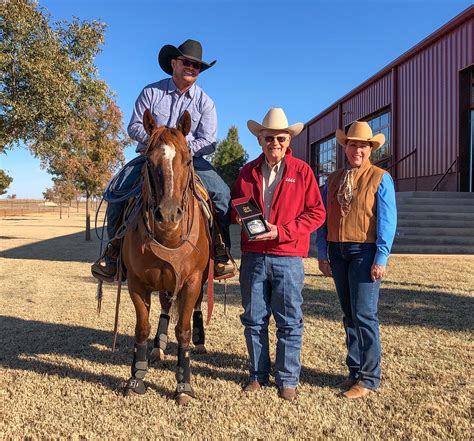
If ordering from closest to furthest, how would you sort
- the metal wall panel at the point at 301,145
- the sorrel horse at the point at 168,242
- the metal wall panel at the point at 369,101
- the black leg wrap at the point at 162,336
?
the sorrel horse at the point at 168,242
the black leg wrap at the point at 162,336
the metal wall panel at the point at 369,101
the metal wall panel at the point at 301,145

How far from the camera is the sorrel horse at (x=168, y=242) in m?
3.00

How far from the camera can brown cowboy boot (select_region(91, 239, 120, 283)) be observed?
4066 millimetres

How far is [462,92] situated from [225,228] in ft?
45.0

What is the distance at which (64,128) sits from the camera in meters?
12.5

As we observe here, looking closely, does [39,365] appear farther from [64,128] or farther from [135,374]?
[64,128]

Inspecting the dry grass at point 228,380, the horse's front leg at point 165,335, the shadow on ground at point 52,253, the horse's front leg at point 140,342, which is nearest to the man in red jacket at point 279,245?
the dry grass at point 228,380

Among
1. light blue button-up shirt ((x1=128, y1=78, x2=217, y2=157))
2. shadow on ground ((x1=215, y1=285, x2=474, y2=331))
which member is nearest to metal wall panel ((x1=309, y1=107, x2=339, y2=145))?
shadow on ground ((x1=215, y1=285, x2=474, y2=331))

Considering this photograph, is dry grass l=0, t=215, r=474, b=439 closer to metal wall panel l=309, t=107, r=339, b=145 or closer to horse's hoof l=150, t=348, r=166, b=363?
horse's hoof l=150, t=348, r=166, b=363

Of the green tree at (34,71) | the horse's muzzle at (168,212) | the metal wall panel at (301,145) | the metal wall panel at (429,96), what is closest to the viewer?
the horse's muzzle at (168,212)

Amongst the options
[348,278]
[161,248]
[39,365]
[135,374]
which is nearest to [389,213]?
[348,278]

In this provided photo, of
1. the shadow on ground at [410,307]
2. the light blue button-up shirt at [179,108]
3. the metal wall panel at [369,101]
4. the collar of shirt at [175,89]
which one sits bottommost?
the shadow on ground at [410,307]

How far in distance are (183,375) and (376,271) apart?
1.87 metres

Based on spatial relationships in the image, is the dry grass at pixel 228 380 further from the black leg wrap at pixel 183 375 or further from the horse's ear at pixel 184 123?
the horse's ear at pixel 184 123

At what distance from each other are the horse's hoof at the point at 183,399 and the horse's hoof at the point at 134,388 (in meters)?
0.35
